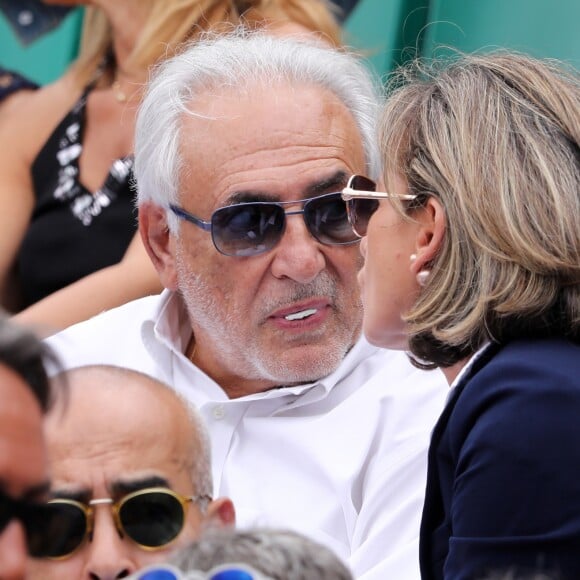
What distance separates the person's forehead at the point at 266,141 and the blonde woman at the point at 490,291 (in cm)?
56

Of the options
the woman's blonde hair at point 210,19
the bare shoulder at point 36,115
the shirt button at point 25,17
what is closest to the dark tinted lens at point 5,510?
the woman's blonde hair at point 210,19

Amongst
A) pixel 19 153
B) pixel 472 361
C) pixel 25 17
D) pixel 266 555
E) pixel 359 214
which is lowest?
pixel 19 153

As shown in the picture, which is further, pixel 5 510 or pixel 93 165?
pixel 93 165

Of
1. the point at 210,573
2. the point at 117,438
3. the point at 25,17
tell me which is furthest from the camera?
the point at 25,17

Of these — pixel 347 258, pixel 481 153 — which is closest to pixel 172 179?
pixel 347 258

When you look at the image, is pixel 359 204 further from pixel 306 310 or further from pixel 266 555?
pixel 266 555

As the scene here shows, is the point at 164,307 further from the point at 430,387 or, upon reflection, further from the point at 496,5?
the point at 496,5

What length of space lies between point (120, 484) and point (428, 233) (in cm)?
71

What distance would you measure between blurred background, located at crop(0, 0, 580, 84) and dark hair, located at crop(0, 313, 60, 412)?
2.23 m

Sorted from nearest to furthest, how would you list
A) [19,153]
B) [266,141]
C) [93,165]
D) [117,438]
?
[117,438]
[266,141]
[93,165]
[19,153]

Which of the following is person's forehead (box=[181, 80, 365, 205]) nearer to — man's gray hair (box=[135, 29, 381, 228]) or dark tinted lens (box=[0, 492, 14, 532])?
man's gray hair (box=[135, 29, 381, 228])

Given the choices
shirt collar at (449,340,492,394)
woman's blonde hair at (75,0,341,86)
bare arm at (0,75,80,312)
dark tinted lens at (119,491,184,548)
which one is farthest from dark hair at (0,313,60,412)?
bare arm at (0,75,80,312)

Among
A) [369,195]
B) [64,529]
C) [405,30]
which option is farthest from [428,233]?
[405,30]

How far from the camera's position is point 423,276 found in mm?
2246
